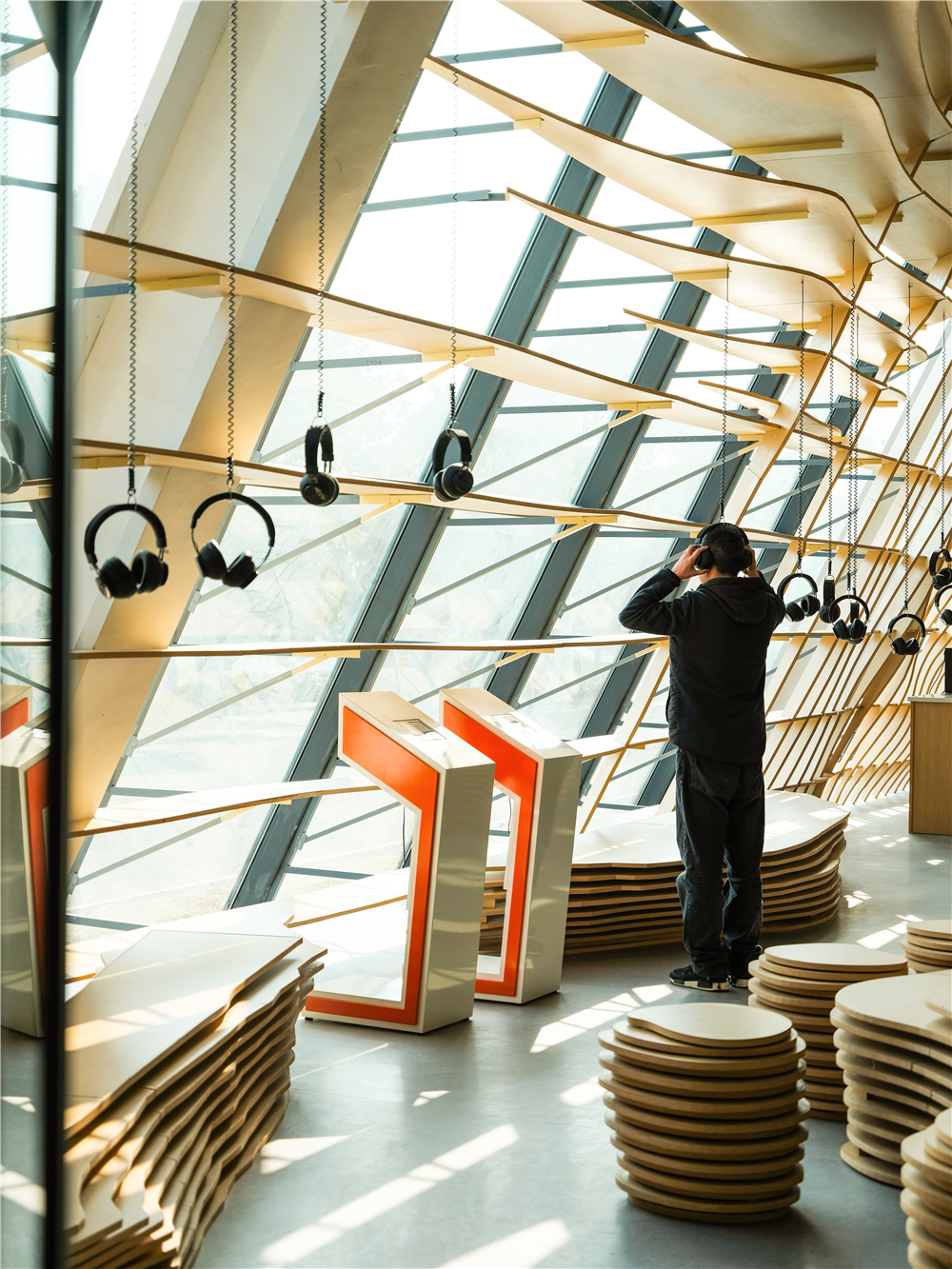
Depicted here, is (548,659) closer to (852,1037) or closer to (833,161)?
(833,161)

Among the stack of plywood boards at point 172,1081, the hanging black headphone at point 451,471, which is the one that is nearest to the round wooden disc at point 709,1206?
the stack of plywood boards at point 172,1081

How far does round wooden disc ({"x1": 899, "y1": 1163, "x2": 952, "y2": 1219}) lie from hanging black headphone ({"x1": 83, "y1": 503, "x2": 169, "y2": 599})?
74.5 inches

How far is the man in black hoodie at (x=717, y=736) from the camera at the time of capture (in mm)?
4305

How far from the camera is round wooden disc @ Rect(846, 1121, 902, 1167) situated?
279 cm

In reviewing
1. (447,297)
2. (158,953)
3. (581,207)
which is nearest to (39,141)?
(158,953)

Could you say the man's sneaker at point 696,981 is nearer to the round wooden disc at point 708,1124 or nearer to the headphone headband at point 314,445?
the round wooden disc at point 708,1124

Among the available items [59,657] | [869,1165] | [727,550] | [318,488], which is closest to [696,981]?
[869,1165]

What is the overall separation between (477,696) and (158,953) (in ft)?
5.66

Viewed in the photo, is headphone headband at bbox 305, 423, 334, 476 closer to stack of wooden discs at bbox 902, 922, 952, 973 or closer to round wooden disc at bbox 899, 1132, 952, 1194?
round wooden disc at bbox 899, 1132, 952, 1194

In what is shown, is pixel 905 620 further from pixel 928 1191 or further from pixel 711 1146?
pixel 928 1191

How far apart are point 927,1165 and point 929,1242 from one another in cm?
13

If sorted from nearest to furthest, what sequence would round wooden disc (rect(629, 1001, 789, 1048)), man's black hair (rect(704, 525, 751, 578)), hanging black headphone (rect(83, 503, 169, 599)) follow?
hanging black headphone (rect(83, 503, 169, 599))
round wooden disc (rect(629, 1001, 789, 1048))
man's black hair (rect(704, 525, 751, 578))

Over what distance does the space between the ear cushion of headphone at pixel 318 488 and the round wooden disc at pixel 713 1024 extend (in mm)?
1550

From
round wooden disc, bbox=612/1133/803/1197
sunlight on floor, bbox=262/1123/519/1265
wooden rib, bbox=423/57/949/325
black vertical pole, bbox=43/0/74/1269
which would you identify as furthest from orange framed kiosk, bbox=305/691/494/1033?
black vertical pole, bbox=43/0/74/1269
